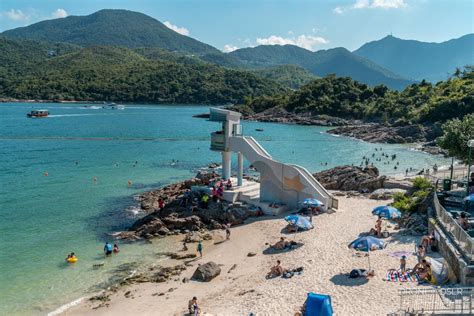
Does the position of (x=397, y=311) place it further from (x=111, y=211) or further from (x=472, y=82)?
(x=472, y=82)

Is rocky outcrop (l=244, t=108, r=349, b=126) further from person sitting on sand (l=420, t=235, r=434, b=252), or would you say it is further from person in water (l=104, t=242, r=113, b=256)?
person sitting on sand (l=420, t=235, r=434, b=252)

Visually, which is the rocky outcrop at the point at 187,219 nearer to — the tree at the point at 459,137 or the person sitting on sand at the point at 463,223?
the person sitting on sand at the point at 463,223

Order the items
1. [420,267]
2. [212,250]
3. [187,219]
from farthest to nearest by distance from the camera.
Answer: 1. [187,219]
2. [212,250]
3. [420,267]

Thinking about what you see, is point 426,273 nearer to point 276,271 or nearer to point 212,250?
point 276,271

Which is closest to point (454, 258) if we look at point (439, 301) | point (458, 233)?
point (458, 233)

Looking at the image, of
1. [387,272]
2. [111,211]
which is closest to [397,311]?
[387,272]

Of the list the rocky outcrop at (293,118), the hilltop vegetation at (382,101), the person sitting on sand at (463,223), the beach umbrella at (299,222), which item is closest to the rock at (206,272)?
the beach umbrella at (299,222)
